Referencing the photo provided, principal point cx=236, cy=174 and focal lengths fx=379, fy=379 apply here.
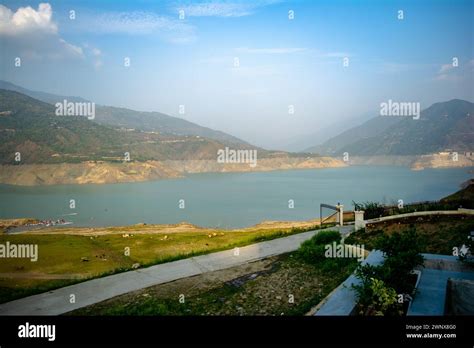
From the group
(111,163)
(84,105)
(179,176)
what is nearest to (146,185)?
(111,163)

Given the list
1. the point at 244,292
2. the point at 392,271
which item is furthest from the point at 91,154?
the point at 392,271

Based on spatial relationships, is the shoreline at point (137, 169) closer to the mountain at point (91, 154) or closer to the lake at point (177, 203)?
the mountain at point (91, 154)

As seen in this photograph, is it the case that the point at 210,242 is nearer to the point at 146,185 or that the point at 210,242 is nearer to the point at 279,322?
the point at 279,322

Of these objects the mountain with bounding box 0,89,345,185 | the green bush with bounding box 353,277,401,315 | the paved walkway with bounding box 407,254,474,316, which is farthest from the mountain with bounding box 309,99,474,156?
the green bush with bounding box 353,277,401,315

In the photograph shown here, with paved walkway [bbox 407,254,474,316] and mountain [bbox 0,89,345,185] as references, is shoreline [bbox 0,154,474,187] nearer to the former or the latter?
mountain [bbox 0,89,345,185]

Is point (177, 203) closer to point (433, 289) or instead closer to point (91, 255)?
point (91, 255)

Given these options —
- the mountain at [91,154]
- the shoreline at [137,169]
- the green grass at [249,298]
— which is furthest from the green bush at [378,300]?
the mountain at [91,154]
